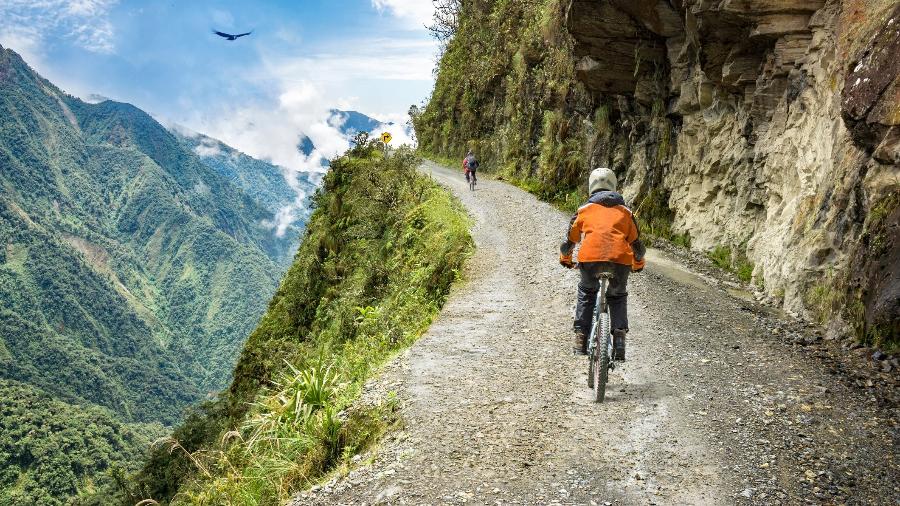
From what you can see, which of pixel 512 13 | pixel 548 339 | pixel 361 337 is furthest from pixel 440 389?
pixel 512 13

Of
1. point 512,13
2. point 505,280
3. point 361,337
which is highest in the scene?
point 512,13

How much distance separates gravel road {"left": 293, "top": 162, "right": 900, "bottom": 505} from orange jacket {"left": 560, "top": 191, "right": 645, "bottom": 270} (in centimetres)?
138

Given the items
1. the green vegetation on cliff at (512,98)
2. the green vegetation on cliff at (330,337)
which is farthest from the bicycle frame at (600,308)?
the green vegetation on cliff at (512,98)

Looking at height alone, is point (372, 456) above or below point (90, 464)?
above

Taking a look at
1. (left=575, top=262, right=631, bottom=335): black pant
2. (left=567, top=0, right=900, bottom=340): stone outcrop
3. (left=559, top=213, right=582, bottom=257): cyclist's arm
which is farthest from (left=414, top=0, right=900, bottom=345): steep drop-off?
(left=559, top=213, right=582, bottom=257): cyclist's arm

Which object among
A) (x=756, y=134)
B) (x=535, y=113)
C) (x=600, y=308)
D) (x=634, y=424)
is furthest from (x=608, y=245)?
(x=535, y=113)

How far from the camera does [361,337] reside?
12273 millimetres

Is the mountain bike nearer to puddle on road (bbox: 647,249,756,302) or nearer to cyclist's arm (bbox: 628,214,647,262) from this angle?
cyclist's arm (bbox: 628,214,647,262)

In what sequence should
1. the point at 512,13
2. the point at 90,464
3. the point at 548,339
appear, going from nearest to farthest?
the point at 548,339 → the point at 512,13 → the point at 90,464

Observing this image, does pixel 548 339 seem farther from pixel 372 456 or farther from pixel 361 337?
pixel 361 337

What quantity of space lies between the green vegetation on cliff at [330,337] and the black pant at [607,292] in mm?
2133

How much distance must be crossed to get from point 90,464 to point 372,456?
10404 cm

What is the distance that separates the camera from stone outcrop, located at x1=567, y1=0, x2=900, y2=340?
7.64 meters

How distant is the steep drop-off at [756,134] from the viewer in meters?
7.59
